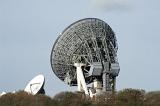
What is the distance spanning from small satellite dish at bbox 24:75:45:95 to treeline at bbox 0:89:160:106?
5592 mm

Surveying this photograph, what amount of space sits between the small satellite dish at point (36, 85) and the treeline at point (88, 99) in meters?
5.59

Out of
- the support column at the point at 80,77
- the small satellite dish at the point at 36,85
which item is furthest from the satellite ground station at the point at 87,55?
the small satellite dish at the point at 36,85

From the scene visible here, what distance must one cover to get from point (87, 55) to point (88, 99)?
12.0 metres

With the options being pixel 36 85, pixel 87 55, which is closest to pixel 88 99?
pixel 87 55

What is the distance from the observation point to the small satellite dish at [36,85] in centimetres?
12975

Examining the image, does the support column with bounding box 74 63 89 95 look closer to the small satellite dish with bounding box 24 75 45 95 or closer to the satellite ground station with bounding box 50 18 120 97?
the satellite ground station with bounding box 50 18 120 97

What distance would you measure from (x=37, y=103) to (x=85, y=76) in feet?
54.2

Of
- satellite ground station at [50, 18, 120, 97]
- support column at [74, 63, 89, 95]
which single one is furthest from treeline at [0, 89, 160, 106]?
satellite ground station at [50, 18, 120, 97]

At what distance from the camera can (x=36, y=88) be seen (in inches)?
5217

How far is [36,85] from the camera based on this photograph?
132 m

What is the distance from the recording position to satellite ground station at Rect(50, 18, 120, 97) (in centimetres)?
12494

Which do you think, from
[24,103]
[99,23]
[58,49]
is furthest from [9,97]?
[99,23]

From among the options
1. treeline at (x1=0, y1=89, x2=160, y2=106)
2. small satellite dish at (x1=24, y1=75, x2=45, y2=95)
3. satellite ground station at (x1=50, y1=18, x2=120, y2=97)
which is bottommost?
treeline at (x1=0, y1=89, x2=160, y2=106)

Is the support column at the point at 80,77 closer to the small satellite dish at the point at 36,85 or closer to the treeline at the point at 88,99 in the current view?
the treeline at the point at 88,99
